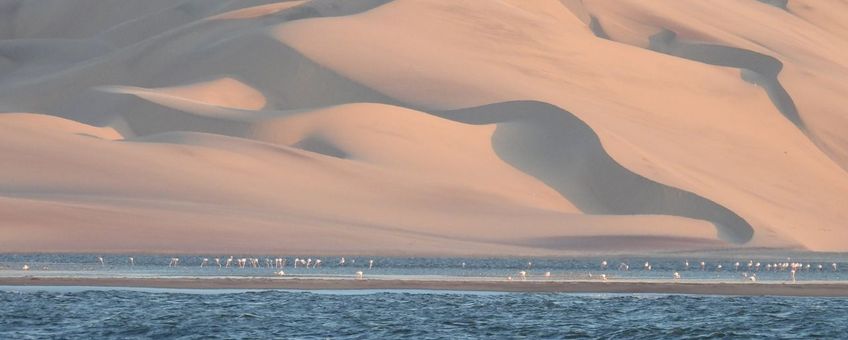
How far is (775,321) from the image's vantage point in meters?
43.8

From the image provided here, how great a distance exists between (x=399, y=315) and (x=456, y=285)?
1038 centimetres

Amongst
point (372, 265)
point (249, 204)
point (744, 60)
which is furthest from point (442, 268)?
point (744, 60)

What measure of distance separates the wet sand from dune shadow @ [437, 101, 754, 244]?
2203 inches

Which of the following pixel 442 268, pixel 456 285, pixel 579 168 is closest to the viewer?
pixel 456 285

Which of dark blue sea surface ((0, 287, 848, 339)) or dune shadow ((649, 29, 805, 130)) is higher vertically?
dune shadow ((649, 29, 805, 130))

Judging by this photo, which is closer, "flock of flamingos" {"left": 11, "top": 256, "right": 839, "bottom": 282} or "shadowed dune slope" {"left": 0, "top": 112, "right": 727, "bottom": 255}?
"flock of flamingos" {"left": 11, "top": 256, "right": 839, "bottom": 282}

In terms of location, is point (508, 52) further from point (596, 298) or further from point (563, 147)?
point (596, 298)

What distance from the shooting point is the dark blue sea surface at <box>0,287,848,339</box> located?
3994cm

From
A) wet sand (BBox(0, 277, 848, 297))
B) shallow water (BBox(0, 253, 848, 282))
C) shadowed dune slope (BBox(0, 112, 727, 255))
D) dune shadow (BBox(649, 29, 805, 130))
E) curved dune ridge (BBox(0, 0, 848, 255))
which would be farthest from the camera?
dune shadow (BBox(649, 29, 805, 130))

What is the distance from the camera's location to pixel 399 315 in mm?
44188

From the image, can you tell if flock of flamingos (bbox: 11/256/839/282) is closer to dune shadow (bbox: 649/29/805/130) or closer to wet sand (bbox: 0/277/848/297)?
wet sand (bbox: 0/277/848/297)

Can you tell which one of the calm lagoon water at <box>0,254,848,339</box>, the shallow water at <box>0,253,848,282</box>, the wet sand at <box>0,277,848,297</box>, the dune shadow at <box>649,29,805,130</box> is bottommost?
the calm lagoon water at <box>0,254,848,339</box>

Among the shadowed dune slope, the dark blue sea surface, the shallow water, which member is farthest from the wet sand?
the shadowed dune slope

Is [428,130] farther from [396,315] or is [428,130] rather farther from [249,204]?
[396,315]
